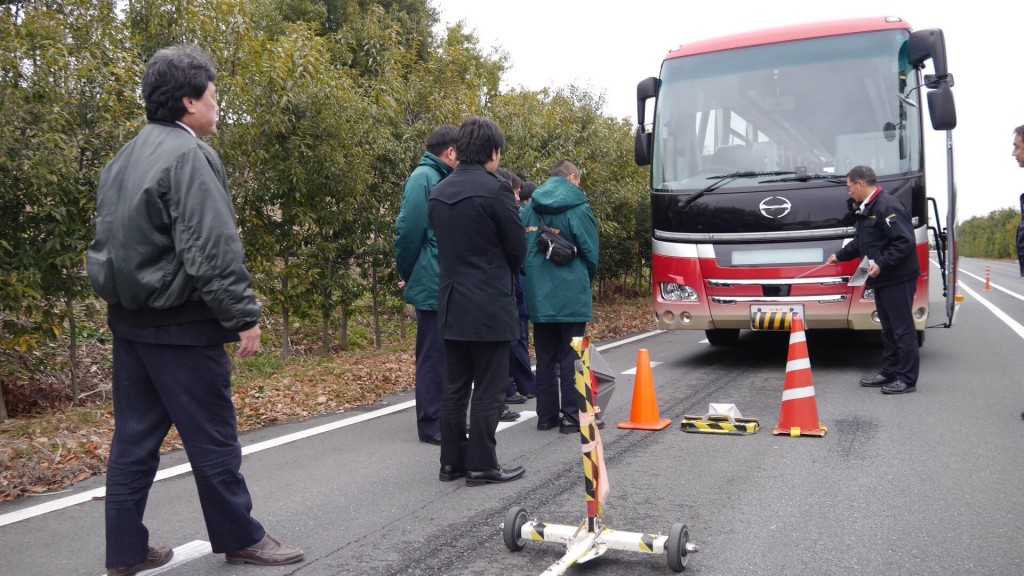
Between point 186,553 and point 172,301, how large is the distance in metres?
1.28

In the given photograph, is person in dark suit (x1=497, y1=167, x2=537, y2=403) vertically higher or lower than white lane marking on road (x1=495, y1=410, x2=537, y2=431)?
higher

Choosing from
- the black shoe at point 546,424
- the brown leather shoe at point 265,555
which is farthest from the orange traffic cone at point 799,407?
the brown leather shoe at point 265,555

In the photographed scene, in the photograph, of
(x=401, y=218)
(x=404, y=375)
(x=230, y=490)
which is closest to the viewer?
(x=230, y=490)

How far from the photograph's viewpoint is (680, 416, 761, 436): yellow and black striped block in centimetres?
626

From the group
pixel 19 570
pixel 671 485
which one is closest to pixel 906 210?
pixel 671 485

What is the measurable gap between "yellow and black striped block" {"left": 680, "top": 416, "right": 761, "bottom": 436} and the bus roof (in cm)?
460

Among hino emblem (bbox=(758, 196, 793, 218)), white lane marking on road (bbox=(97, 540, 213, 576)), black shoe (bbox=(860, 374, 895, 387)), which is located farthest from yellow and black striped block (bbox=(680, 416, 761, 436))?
white lane marking on road (bbox=(97, 540, 213, 576))

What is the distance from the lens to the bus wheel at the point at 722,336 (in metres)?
11.1

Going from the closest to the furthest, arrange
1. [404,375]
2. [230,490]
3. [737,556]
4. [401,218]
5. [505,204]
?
1. [230,490]
2. [737,556]
3. [505,204]
4. [401,218]
5. [404,375]

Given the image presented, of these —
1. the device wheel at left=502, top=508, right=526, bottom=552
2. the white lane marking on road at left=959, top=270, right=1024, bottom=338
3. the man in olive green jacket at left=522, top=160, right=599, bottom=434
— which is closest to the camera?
the device wheel at left=502, top=508, right=526, bottom=552

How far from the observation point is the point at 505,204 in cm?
486

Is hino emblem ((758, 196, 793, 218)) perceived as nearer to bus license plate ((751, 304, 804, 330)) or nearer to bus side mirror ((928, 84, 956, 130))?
bus license plate ((751, 304, 804, 330))

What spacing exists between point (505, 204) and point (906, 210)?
16.6ft

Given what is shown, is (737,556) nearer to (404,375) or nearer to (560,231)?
(560,231)
